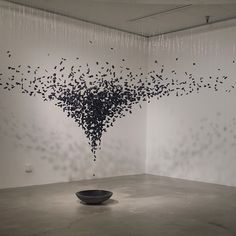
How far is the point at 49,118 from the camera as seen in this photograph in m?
5.91

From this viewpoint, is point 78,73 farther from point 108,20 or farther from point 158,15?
point 158,15

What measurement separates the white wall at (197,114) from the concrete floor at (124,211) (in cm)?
60

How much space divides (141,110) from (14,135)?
2.64 meters

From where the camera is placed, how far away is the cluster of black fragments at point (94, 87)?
462 cm

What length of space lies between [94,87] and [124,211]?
150 cm

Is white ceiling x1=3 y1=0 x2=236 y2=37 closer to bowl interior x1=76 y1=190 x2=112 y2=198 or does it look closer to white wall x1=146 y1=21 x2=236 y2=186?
white wall x1=146 y1=21 x2=236 y2=186

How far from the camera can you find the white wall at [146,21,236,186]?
20.1ft

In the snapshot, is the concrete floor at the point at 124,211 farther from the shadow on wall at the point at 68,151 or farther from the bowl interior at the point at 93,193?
the shadow on wall at the point at 68,151

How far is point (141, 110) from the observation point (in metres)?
7.32

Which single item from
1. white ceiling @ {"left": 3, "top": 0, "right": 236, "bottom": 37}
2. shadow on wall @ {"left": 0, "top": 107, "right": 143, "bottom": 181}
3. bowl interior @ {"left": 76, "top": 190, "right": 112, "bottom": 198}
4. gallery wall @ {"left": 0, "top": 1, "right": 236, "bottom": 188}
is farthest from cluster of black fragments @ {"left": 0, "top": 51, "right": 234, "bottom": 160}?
white ceiling @ {"left": 3, "top": 0, "right": 236, "bottom": 37}

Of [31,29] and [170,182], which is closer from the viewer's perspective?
[31,29]

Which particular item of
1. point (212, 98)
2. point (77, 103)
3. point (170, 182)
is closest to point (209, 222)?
point (77, 103)

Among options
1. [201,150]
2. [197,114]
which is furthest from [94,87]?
[201,150]

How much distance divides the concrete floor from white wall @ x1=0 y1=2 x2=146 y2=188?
404 millimetres
